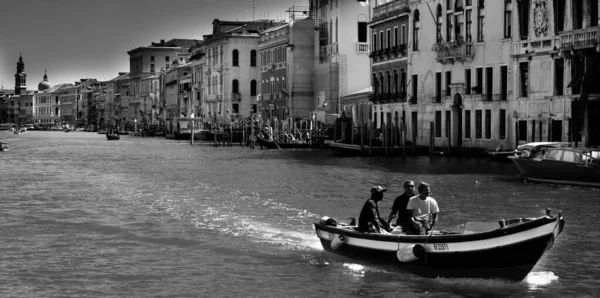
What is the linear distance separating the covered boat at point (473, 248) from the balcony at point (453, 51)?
110ft

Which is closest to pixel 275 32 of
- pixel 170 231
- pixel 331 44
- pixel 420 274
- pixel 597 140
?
pixel 331 44

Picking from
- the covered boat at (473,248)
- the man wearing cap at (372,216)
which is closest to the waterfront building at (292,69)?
the man wearing cap at (372,216)

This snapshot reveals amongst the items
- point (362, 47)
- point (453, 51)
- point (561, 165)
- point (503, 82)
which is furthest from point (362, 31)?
point (561, 165)

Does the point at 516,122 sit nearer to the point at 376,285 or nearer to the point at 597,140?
the point at 597,140

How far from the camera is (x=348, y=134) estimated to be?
5997 cm

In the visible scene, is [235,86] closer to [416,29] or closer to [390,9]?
[390,9]

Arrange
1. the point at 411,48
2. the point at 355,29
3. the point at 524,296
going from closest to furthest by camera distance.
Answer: the point at 524,296, the point at 411,48, the point at 355,29

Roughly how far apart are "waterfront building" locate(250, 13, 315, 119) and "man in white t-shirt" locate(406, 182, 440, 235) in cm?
6339

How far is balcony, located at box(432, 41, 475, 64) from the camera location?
162ft

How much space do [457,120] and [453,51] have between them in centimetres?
331

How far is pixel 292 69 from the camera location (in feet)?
265

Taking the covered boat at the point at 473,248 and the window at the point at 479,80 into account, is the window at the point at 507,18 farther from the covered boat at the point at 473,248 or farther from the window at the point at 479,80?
the covered boat at the point at 473,248

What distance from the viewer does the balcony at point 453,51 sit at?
49.4 metres

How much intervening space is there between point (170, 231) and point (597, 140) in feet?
74.5
